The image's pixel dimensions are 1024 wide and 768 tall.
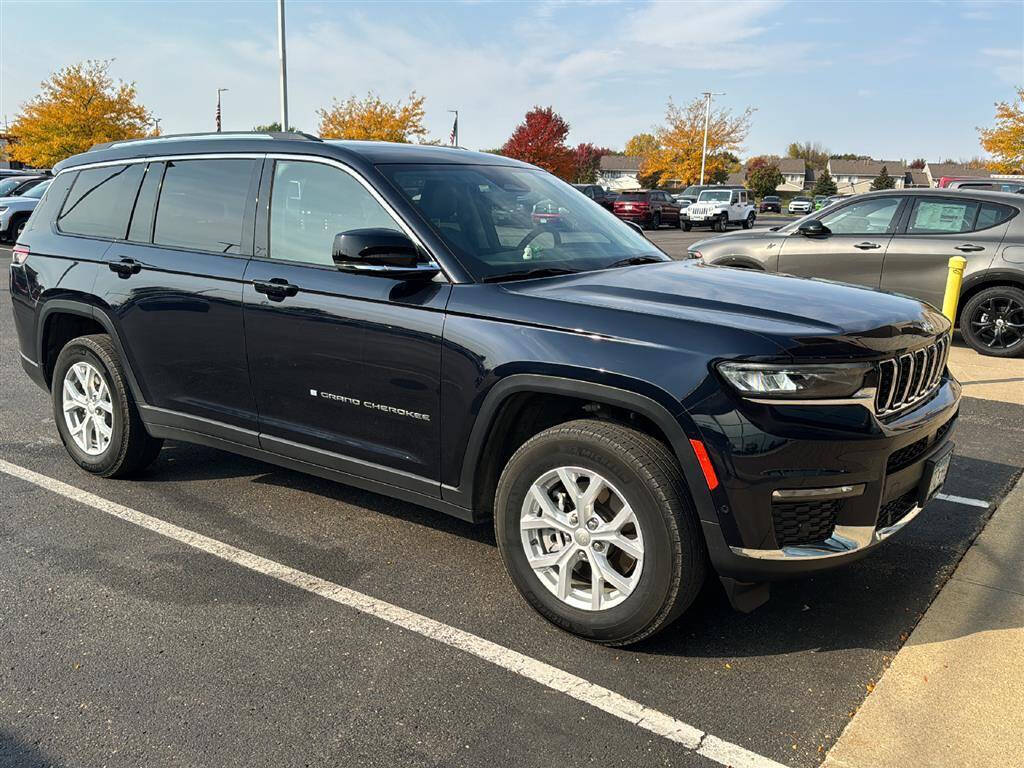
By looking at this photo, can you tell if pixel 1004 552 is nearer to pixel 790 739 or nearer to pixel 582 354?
pixel 790 739

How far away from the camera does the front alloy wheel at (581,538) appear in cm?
314

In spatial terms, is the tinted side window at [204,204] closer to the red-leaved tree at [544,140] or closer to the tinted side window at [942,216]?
the tinted side window at [942,216]

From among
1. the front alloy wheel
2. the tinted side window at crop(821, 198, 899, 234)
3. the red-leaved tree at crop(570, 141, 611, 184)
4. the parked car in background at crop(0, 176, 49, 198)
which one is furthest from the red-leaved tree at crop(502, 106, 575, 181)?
the front alloy wheel

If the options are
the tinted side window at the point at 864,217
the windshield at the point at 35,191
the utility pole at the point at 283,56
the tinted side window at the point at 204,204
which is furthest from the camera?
the utility pole at the point at 283,56

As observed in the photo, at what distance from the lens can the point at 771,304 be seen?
10.7 ft

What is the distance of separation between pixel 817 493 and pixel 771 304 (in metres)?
0.76

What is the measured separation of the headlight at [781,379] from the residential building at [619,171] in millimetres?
109627

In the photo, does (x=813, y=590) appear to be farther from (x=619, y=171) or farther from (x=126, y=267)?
(x=619, y=171)

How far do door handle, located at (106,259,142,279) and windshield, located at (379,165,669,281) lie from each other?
5.23 feet

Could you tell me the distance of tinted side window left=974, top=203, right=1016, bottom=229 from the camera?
902cm

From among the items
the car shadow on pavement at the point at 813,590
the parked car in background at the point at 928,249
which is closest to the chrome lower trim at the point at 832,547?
the car shadow on pavement at the point at 813,590

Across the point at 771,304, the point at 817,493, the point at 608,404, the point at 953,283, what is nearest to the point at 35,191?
the point at 953,283

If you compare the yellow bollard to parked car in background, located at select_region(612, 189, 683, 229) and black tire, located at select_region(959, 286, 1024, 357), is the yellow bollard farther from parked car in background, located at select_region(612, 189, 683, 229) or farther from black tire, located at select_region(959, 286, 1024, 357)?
parked car in background, located at select_region(612, 189, 683, 229)

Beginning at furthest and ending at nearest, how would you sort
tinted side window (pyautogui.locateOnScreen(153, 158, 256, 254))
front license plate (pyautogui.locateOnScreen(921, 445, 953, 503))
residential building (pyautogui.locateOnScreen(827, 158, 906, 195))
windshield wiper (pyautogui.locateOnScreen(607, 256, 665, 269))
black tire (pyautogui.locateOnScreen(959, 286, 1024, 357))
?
residential building (pyautogui.locateOnScreen(827, 158, 906, 195)), black tire (pyautogui.locateOnScreen(959, 286, 1024, 357)), tinted side window (pyautogui.locateOnScreen(153, 158, 256, 254)), windshield wiper (pyautogui.locateOnScreen(607, 256, 665, 269)), front license plate (pyautogui.locateOnScreen(921, 445, 953, 503))
